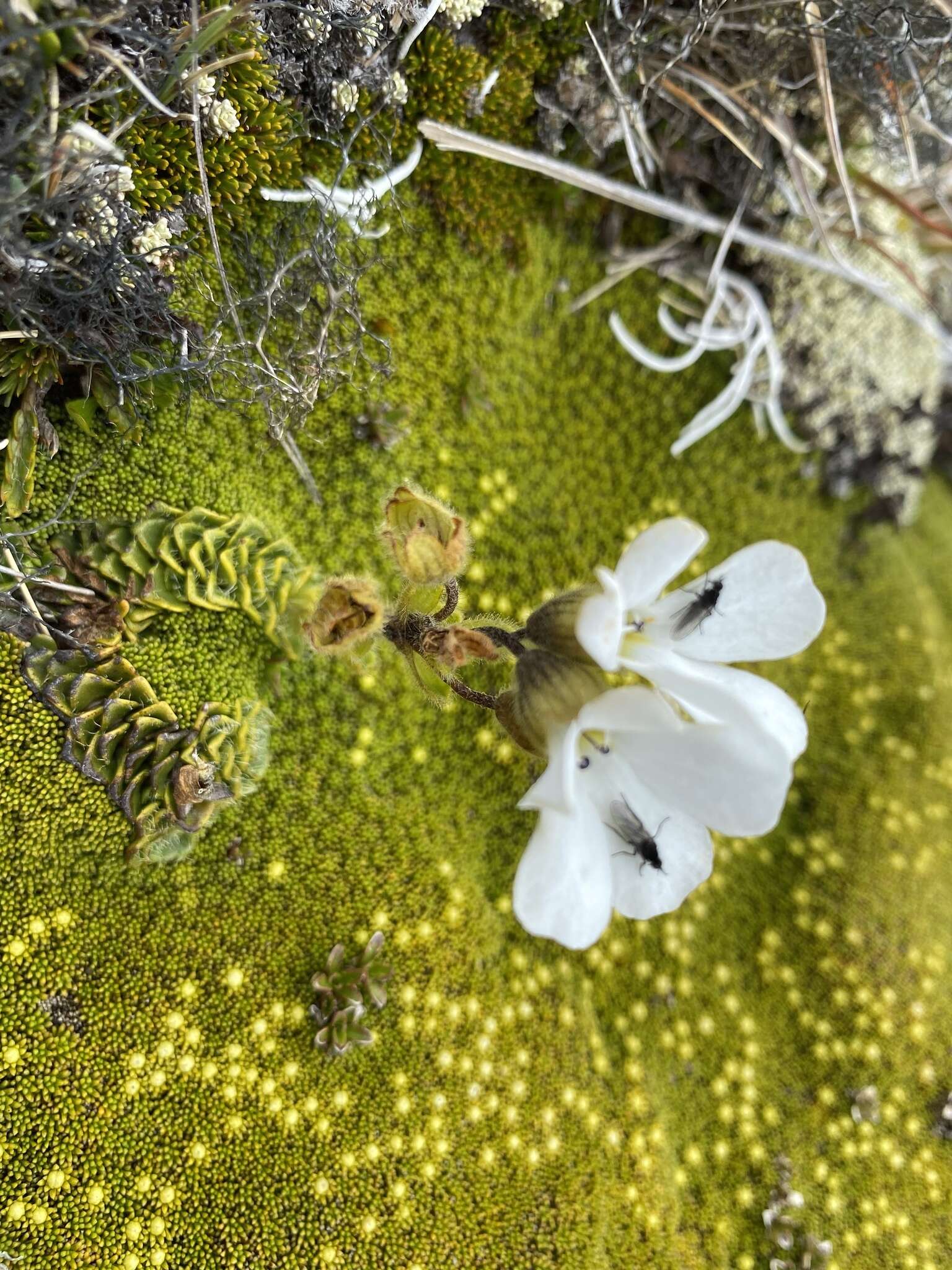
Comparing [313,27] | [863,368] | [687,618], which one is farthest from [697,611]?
[863,368]

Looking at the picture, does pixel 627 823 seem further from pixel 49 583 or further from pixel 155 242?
pixel 155 242

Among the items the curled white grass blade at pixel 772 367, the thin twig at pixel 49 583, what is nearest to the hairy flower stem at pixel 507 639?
the thin twig at pixel 49 583

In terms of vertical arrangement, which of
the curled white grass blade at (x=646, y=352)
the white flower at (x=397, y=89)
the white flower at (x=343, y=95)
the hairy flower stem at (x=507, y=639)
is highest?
the white flower at (x=397, y=89)

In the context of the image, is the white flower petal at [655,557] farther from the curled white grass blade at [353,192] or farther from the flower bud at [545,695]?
the curled white grass blade at [353,192]

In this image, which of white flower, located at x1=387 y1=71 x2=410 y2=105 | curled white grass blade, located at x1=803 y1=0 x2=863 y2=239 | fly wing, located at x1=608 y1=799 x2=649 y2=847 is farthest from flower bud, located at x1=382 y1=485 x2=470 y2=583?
curled white grass blade, located at x1=803 y1=0 x2=863 y2=239

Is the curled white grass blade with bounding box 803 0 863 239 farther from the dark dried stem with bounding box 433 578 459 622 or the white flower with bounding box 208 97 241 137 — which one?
the dark dried stem with bounding box 433 578 459 622

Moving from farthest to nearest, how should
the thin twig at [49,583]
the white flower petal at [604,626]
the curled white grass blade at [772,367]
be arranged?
the curled white grass blade at [772,367], the thin twig at [49,583], the white flower petal at [604,626]
